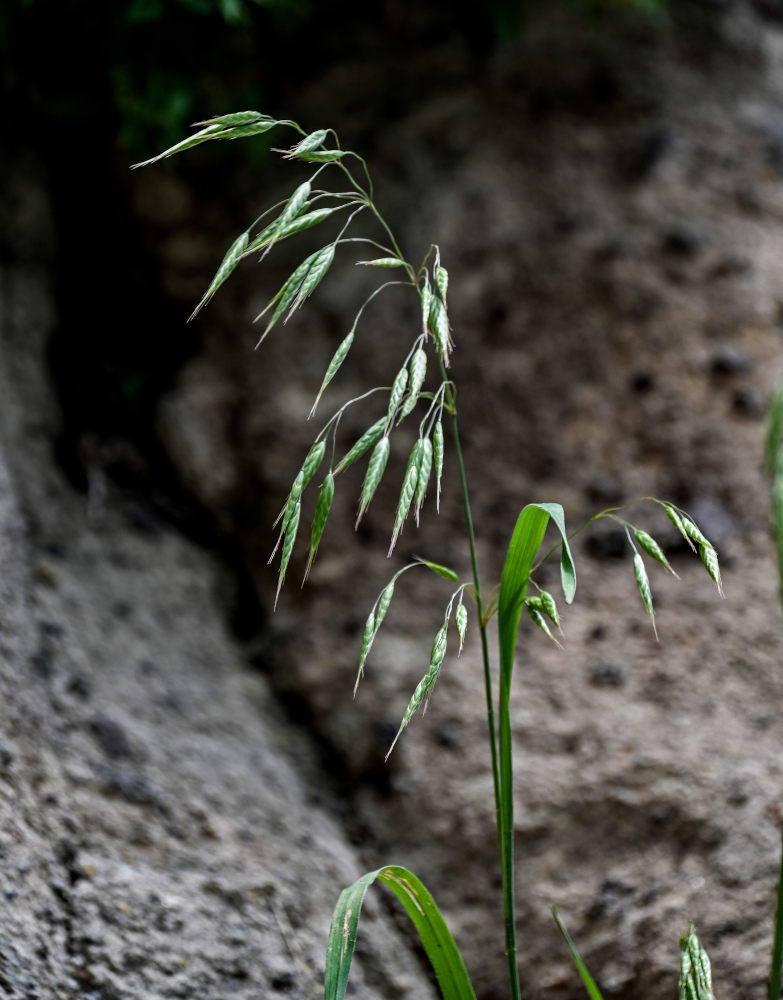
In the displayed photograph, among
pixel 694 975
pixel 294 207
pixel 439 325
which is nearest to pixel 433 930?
pixel 694 975

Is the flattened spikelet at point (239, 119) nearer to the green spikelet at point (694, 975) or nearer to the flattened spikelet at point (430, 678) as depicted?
the flattened spikelet at point (430, 678)

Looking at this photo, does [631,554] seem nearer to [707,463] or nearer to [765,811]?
[707,463]

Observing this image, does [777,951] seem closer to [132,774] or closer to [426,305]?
[426,305]

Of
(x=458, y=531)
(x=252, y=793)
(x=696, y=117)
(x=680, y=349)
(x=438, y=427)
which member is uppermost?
(x=438, y=427)

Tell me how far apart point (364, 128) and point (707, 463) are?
4.05 ft

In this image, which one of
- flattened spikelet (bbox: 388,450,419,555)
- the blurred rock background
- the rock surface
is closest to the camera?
flattened spikelet (bbox: 388,450,419,555)

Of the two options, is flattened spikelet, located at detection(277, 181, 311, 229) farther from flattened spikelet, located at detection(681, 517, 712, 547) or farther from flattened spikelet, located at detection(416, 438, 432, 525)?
flattened spikelet, located at detection(681, 517, 712, 547)

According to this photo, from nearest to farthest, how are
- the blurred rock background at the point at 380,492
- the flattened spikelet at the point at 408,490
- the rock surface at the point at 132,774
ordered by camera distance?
the flattened spikelet at the point at 408,490, the rock surface at the point at 132,774, the blurred rock background at the point at 380,492

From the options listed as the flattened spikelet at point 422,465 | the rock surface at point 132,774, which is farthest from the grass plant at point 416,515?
the rock surface at point 132,774

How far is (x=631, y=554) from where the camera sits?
1892 mm

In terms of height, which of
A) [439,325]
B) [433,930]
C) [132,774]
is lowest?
[132,774]

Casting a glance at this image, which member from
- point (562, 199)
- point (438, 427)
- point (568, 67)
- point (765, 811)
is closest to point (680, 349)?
point (562, 199)

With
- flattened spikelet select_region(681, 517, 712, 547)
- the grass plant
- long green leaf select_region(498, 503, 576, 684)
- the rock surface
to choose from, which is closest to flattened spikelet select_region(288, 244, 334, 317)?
the grass plant

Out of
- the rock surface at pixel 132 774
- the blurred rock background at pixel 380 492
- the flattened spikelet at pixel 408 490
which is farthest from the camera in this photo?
the blurred rock background at pixel 380 492
